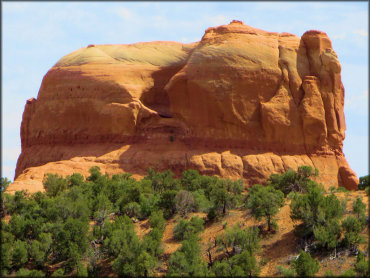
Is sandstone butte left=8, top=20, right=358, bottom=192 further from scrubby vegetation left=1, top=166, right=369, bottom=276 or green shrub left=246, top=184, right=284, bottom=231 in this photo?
green shrub left=246, top=184, right=284, bottom=231

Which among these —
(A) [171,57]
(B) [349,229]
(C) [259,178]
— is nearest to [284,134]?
(C) [259,178]

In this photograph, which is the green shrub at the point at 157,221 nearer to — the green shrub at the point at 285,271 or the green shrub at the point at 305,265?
the green shrub at the point at 285,271

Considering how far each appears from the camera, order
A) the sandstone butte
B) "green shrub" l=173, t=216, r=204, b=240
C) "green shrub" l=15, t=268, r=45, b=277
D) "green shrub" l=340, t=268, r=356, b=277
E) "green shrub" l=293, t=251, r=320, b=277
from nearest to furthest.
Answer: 1. "green shrub" l=340, t=268, r=356, b=277
2. "green shrub" l=293, t=251, r=320, b=277
3. "green shrub" l=15, t=268, r=45, b=277
4. "green shrub" l=173, t=216, r=204, b=240
5. the sandstone butte

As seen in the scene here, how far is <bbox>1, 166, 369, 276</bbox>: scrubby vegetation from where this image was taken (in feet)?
90.3

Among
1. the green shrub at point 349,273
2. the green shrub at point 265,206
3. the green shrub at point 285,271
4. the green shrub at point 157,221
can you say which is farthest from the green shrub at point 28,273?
the green shrub at point 349,273

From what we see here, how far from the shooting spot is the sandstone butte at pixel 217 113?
4344cm

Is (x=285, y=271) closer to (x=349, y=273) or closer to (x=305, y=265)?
(x=305, y=265)

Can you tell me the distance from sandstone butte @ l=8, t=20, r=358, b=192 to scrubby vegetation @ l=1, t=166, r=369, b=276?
204 inches

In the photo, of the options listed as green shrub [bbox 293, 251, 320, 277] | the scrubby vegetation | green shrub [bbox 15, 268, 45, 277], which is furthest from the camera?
the scrubby vegetation

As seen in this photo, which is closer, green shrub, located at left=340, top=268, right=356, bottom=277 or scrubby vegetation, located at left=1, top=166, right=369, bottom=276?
green shrub, located at left=340, top=268, right=356, bottom=277

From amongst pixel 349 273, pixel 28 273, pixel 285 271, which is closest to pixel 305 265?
pixel 285 271

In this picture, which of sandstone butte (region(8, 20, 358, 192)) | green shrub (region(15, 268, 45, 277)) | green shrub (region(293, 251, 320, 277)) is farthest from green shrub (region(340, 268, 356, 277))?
sandstone butte (region(8, 20, 358, 192))

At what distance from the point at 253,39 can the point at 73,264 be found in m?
22.5

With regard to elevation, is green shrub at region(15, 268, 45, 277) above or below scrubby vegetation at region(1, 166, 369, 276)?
below
